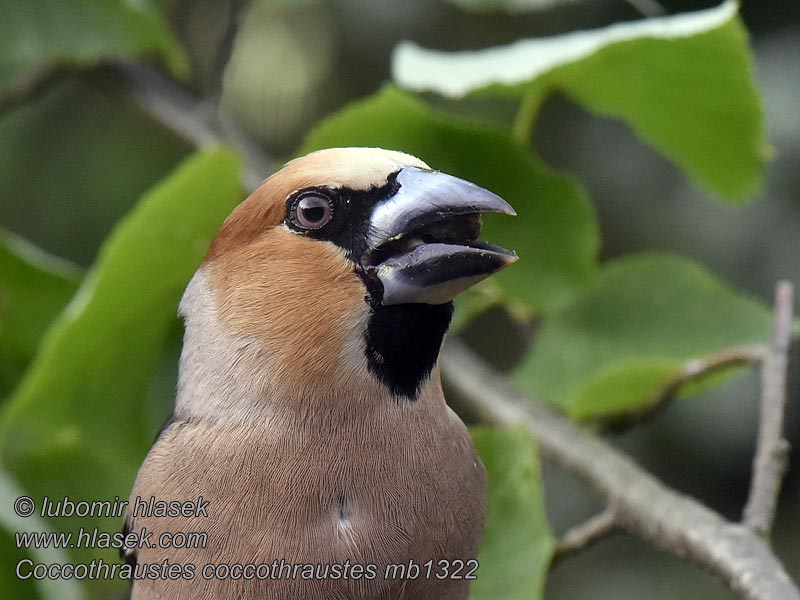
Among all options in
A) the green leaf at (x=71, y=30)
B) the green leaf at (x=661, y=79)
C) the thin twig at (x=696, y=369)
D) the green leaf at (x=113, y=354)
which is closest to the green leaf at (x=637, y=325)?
the thin twig at (x=696, y=369)

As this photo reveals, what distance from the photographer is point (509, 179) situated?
6.61 feet

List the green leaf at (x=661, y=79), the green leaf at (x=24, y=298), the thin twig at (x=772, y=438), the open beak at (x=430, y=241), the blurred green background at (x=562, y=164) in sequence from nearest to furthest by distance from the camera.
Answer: the open beak at (x=430, y=241)
the thin twig at (x=772, y=438)
the green leaf at (x=661, y=79)
the green leaf at (x=24, y=298)
the blurred green background at (x=562, y=164)

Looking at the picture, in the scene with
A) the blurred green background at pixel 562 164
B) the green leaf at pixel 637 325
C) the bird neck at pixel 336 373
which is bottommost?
the blurred green background at pixel 562 164

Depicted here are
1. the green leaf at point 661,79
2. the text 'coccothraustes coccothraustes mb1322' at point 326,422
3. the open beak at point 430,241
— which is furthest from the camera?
the green leaf at point 661,79

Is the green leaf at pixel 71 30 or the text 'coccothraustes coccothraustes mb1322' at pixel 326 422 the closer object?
the text 'coccothraustes coccothraustes mb1322' at pixel 326 422

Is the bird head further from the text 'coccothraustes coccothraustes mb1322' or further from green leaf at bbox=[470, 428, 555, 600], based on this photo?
green leaf at bbox=[470, 428, 555, 600]

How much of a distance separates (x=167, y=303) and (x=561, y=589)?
6.71 feet

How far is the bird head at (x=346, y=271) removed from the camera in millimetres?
1385

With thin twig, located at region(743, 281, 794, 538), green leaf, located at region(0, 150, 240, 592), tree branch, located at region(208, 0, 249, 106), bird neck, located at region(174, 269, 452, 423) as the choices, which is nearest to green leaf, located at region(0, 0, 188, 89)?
tree branch, located at region(208, 0, 249, 106)

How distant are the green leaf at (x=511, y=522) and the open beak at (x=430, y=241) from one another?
379 mm

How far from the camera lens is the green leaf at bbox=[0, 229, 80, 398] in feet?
6.62

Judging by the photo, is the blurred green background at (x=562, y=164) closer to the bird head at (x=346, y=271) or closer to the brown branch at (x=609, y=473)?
the brown branch at (x=609, y=473)

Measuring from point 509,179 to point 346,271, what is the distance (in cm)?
64

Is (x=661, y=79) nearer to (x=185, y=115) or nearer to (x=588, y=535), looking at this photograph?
(x=588, y=535)
